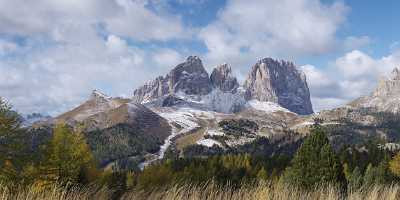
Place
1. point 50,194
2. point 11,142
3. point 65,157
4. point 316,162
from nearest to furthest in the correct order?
point 50,194
point 11,142
point 65,157
point 316,162

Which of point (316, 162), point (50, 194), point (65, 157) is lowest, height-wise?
point (316, 162)

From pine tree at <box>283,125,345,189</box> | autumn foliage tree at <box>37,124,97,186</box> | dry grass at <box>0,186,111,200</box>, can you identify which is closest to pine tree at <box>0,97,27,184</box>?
autumn foliage tree at <box>37,124,97,186</box>

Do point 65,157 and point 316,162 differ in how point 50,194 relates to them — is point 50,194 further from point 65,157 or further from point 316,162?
point 316,162

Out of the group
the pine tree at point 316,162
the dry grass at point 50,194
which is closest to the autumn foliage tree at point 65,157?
the pine tree at point 316,162

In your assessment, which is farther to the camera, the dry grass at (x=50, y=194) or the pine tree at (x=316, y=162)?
the pine tree at (x=316, y=162)

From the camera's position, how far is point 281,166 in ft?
501

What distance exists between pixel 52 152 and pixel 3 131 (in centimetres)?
845

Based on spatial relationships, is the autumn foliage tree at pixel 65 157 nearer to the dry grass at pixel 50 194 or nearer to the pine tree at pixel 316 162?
the pine tree at pixel 316 162

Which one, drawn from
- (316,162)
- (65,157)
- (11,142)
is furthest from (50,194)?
(316,162)

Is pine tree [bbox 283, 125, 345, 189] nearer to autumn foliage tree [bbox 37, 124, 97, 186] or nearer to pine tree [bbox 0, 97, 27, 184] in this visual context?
autumn foliage tree [bbox 37, 124, 97, 186]

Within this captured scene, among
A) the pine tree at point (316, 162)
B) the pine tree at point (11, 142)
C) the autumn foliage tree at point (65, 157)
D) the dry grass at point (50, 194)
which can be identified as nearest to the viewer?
the dry grass at point (50, 194)

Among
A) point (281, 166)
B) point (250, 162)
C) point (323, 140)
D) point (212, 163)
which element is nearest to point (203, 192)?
point (323, 140)

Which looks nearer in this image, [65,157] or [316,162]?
[65,157]

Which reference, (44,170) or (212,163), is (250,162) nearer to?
(212,163)
